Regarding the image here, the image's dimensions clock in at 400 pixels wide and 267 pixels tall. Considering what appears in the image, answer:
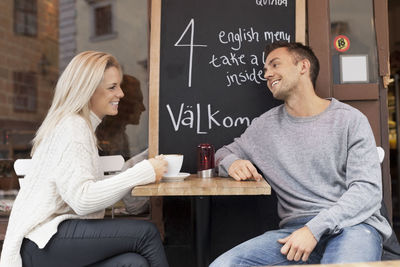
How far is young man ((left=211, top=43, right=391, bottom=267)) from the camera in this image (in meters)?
1.47

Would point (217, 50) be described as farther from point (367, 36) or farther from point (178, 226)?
point (178, 226)

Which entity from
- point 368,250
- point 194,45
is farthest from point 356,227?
point 194,45

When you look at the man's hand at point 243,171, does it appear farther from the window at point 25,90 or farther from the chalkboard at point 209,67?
the window at point 25,90

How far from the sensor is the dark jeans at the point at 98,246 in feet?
4.80

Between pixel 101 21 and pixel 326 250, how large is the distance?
2014 millimetres

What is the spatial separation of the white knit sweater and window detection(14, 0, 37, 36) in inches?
59.3

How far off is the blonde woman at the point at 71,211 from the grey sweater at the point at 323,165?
537mm

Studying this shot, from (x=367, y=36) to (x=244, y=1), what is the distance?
77 cm

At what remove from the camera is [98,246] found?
58.0 inches

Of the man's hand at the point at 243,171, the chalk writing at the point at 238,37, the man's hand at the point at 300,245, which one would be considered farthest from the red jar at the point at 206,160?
the chalk writing at the point at 238,37

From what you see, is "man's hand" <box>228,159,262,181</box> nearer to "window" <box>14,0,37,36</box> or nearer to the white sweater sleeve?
the white sweater sleeve

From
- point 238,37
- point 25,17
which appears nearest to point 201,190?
point 238,37

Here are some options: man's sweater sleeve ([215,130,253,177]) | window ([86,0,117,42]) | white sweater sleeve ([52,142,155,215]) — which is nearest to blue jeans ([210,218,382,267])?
man's sweater sleeve ([215,130,253,177])

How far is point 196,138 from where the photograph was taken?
87.4 inches
